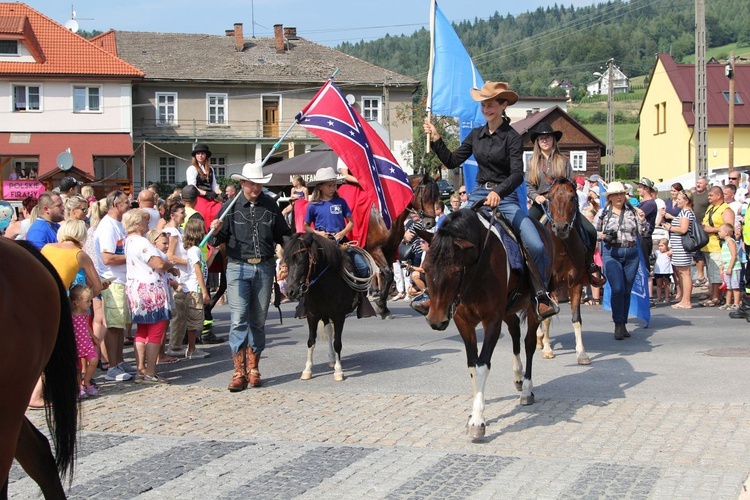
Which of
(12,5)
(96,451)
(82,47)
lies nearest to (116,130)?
(82,47)

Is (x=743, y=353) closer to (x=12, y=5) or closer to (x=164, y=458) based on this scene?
(x=164, y=458)

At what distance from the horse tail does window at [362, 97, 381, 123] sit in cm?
5881

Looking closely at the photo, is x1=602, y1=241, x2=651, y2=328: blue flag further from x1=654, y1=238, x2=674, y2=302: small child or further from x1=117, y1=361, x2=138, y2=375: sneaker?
x1=117, y1=361, x2=138, y2=375: sneaker

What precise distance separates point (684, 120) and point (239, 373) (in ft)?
163

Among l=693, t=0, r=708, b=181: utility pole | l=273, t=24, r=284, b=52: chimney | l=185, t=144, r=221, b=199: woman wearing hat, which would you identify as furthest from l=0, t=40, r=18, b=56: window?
l=185, t=144, r=221, b=199: woman wearing hat

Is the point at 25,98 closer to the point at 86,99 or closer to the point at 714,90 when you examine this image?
the point at 86,99

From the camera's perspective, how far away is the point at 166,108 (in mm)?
61688

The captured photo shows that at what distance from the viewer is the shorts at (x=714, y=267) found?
16.9 m

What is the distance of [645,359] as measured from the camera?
37.8 ft

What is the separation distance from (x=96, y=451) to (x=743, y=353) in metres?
Answer: 8.14

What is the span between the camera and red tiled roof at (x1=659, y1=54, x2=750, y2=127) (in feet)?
177

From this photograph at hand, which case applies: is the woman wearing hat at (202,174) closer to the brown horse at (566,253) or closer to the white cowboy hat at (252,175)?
the white cowboy hat at (252,175)

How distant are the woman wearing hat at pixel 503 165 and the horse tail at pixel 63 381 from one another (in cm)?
428

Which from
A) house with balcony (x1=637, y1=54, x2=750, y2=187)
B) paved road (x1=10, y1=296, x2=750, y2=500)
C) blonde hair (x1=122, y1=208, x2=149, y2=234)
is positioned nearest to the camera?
paved road (x1=10, y1=296, x2=750, y2=500)
